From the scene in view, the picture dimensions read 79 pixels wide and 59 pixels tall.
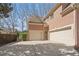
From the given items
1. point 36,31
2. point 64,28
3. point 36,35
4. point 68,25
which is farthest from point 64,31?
point 36,31

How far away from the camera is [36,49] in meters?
10.4

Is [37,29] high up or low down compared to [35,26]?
down

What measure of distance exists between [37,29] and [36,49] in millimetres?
2501

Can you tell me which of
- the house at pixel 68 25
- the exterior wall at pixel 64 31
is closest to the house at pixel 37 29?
the house at pixel 68 25

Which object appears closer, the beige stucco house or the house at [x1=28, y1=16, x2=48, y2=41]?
the beige stucco house

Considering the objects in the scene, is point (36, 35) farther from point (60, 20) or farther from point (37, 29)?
A: point (60, 20)

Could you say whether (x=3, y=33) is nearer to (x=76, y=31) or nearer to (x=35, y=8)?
(x=35, y=8)

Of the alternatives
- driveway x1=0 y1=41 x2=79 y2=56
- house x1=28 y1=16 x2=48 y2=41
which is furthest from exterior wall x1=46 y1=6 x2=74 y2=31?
driveway x1=0 y1=41 x2=79 y2=56

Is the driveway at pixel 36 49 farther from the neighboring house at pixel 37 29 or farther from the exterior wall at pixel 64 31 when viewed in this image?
the neighboring house at pixel 37 29

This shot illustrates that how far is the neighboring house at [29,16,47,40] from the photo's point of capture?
11.7 metres

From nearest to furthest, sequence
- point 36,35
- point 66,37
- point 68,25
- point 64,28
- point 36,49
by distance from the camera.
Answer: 1. point 36,49
2. point 66,37
3. point 68,25
4. point 64,28
5. point 36,35

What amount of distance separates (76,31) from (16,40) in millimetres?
3860

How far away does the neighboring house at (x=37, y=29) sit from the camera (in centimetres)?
1174

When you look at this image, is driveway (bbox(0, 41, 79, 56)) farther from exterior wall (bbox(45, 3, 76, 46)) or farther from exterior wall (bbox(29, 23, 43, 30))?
exterior wall (bbox(29, 23, 43, 30))
